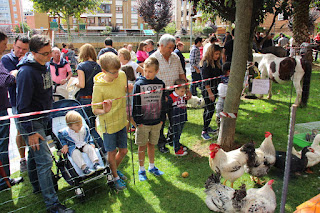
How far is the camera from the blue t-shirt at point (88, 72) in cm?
432

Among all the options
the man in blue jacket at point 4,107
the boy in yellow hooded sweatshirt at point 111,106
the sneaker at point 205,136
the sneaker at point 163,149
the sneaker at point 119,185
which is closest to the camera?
the boy in yellow hooded sweatshirt at point 111,106

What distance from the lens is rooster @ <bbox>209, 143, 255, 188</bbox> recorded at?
133 inches

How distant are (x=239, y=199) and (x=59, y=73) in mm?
5173

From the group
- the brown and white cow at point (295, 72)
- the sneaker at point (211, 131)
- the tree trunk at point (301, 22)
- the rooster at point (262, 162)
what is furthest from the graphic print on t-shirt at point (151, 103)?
the tree trunk at point (301, 22)

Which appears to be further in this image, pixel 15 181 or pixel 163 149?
pixel 163 149

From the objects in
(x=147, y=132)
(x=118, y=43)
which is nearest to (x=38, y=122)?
(x=147, y=132)

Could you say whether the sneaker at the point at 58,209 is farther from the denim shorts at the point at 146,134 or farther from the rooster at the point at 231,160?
the rooster at the point at 231,160

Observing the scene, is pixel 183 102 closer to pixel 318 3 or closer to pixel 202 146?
pixel 202 146

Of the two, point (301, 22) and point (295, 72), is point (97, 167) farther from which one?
point (301, 22)

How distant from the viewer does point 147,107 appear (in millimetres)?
3828

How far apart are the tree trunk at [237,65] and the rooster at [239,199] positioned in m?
1.48

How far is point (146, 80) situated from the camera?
3.88 metres

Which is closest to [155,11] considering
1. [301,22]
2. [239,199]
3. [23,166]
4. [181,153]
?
[301,22]

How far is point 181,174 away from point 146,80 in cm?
168
